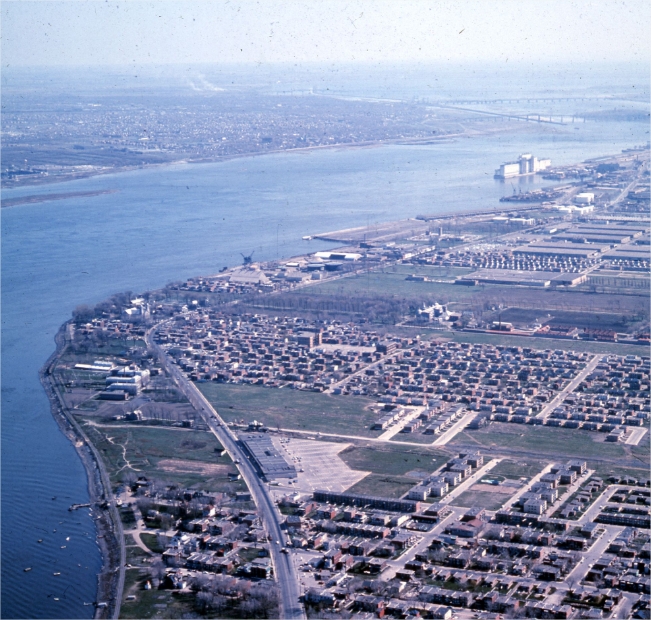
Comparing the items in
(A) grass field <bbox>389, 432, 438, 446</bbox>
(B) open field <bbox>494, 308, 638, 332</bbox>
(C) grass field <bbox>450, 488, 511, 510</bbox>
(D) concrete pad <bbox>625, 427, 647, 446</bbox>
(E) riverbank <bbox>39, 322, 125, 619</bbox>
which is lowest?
(E) riverbank <bbox>39, 322, 125, 619</bbox>

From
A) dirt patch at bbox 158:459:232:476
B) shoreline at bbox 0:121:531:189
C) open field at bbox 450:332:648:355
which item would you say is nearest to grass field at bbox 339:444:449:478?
dirt patch at bbox 158:459:232:476

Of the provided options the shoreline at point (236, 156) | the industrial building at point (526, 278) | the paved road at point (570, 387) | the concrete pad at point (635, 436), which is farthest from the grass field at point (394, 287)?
the shoreline at point (236, 156)

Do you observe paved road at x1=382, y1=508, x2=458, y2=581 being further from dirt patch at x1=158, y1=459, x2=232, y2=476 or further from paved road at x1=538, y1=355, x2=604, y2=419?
paved road at x1=538, y1=355, x2=604, y2=419

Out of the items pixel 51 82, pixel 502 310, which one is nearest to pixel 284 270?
pixel 502 310

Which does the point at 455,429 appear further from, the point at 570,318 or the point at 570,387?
the point at 570,318

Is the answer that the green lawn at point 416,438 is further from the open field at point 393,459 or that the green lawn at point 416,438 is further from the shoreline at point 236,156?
the shoreline at point 236,156

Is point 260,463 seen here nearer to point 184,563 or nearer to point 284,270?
point 184,563
